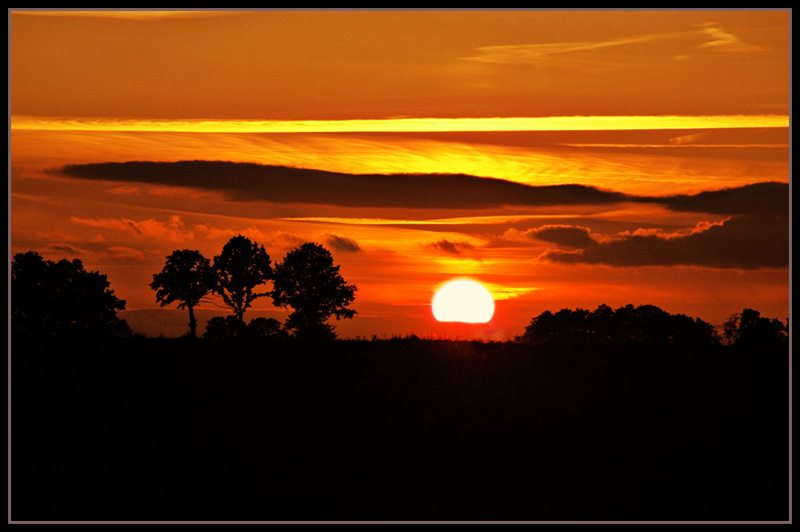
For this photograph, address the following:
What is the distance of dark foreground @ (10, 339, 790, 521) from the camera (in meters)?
17.6

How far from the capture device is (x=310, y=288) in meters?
74.6

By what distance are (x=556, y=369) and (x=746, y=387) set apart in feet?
16.3

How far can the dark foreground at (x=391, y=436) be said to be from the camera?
692 inches

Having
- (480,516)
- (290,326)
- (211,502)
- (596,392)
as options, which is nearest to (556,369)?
(596,392)

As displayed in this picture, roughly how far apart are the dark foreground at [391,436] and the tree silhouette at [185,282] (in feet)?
161

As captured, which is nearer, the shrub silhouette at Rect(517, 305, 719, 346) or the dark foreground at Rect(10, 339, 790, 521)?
the dark foreground at Rect(10, 339, 790, 521)

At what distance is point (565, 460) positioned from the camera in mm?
19094

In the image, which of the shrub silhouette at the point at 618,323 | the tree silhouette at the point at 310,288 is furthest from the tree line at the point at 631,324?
the tree silhouette at the point at 310,288

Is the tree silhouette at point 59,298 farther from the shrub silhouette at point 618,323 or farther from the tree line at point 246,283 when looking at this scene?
the shrub silhouette at point 618,323

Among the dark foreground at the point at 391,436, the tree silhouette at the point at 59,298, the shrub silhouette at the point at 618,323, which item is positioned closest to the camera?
the dark foreground at the point at 391,436

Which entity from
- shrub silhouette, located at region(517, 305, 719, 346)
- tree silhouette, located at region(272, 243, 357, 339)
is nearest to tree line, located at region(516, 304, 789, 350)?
shrub silhouette, located at region(517, 305, 719, 346)

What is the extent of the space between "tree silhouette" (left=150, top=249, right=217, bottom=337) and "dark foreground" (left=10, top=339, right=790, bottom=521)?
49.0 meters

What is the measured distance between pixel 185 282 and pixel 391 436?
58166 millimetres

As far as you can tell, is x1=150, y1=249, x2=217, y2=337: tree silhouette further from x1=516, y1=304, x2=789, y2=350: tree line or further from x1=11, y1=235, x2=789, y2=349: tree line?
x1=516, y1=304, x2=789, y2=350: tree line
